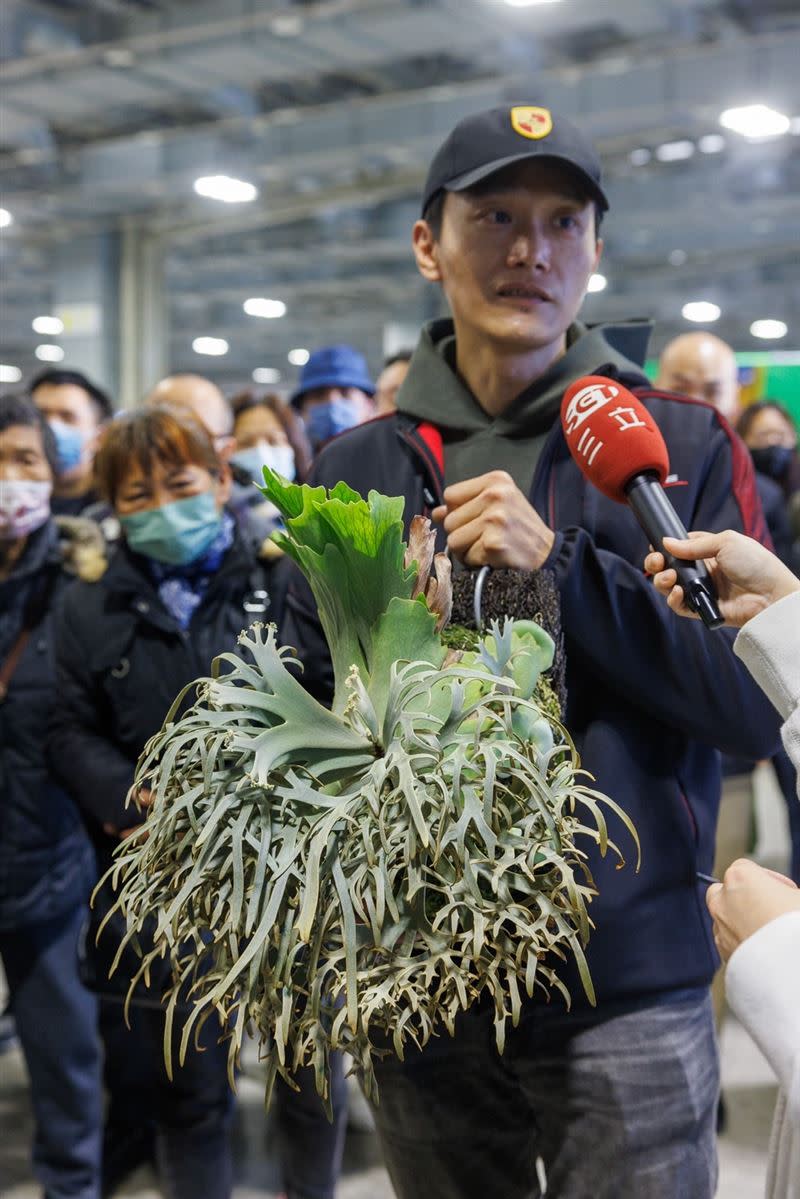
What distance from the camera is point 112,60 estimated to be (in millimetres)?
8344

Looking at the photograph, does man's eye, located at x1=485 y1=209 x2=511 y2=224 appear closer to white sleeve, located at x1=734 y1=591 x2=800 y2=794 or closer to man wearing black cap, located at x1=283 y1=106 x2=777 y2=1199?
man wearing black cap, located at x1=283 y1=106 x2=777 y2=1199

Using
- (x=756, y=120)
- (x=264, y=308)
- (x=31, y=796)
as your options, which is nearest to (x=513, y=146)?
(x=31, y=796)

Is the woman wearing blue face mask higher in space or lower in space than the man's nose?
lower

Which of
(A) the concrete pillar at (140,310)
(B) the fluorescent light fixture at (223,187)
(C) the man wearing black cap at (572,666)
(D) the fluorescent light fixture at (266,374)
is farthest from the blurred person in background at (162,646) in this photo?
(D) the fluorescent light fixture at (266,374)

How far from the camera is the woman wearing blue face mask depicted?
2402mm

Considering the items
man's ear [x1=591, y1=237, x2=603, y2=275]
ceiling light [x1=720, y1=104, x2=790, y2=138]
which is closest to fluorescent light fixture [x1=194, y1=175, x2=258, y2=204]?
ceiling light [x1=720, y1=104, x2=790, y2=138]

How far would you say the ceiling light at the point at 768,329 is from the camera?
15.9 m

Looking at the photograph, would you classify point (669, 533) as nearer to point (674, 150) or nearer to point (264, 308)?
point (674, 150)

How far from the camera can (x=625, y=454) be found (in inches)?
48.8

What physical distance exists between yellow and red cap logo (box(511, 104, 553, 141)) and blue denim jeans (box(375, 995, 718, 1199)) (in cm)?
94

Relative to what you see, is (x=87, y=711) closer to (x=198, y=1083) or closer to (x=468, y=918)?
(x=198, y=1083)

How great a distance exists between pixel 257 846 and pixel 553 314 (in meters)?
0.78

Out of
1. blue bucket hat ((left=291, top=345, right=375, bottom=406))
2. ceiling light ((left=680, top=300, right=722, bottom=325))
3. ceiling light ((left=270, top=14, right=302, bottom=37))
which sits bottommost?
blue bucket hat ((left=291, top=345, right=375, bottom=406))

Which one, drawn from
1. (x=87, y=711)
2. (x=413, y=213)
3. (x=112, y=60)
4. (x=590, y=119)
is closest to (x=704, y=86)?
(x=590, y=119)
